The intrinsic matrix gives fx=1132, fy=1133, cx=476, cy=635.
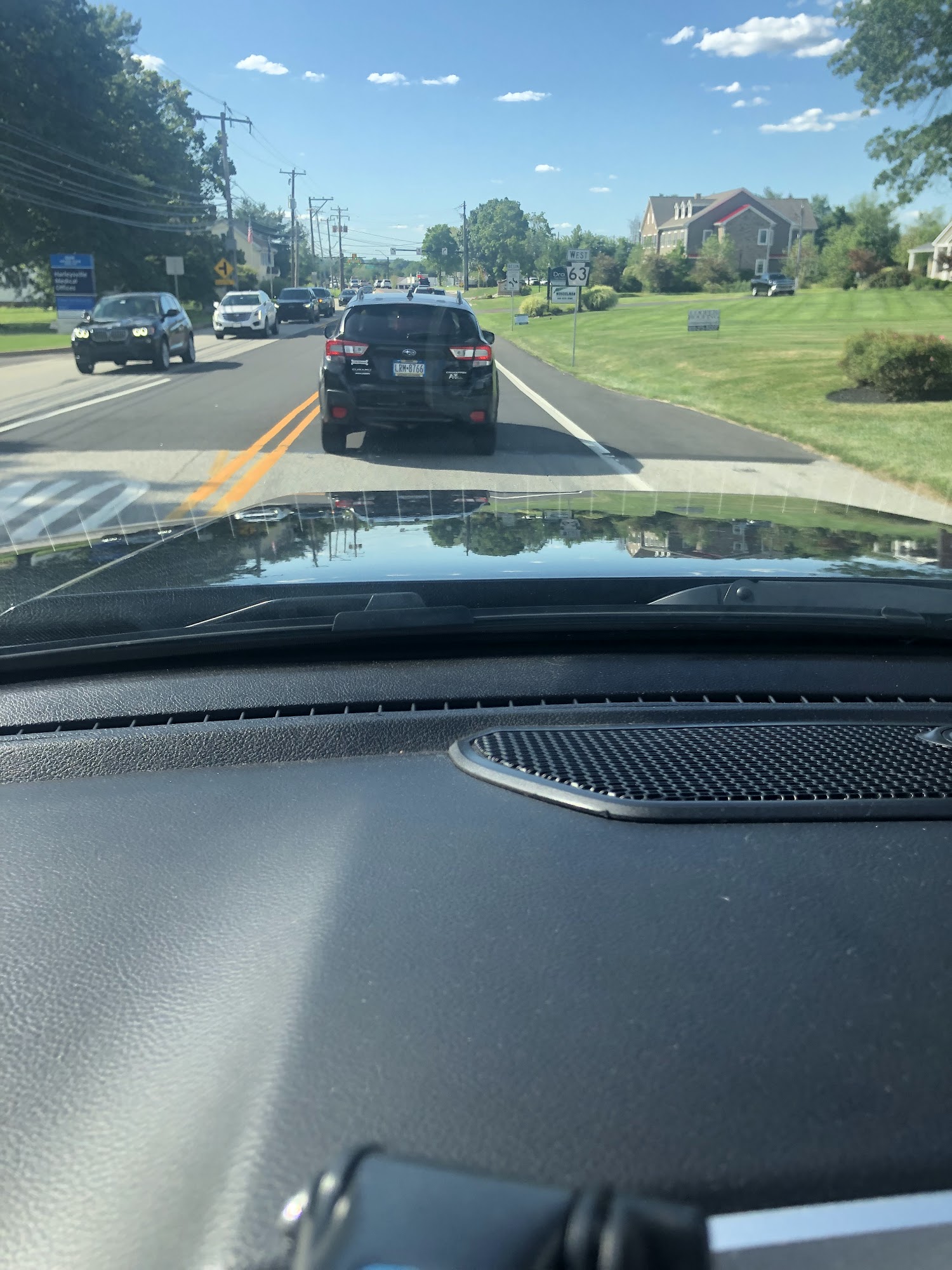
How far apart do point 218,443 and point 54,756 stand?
41.1ft

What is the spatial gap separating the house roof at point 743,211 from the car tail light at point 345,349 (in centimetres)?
13432

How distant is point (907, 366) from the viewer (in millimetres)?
19906

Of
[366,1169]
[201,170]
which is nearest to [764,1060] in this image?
[366,1169]

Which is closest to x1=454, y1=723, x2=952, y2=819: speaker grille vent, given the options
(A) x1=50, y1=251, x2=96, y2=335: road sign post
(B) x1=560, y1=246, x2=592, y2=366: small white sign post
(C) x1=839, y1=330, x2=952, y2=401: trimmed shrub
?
(C) x1=839, y1=330, x2=952, y2=401: trimmed shrub

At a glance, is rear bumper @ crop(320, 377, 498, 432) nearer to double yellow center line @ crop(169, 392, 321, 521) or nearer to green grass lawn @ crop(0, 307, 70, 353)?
double yellow center line @ crop(169, 392, 321, 521)

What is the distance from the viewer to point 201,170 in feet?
337

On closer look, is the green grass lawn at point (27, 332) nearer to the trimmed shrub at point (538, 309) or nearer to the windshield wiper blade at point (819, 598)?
the trimmed shrub at point (538, 309)

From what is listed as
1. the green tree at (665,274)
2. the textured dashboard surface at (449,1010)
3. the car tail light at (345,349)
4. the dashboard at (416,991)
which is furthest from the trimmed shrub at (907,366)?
the green tree at (665,274)

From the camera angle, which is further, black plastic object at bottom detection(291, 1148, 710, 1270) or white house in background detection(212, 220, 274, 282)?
white house in background detection(212, 220, 274, 282)

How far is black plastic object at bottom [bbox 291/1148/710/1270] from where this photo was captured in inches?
41.2

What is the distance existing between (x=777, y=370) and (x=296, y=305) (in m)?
40.6

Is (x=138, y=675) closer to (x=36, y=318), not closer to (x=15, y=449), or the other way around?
(x=15, y=449)

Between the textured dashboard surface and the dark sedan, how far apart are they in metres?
63.1

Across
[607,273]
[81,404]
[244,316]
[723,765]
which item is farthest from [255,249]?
[723,765]
